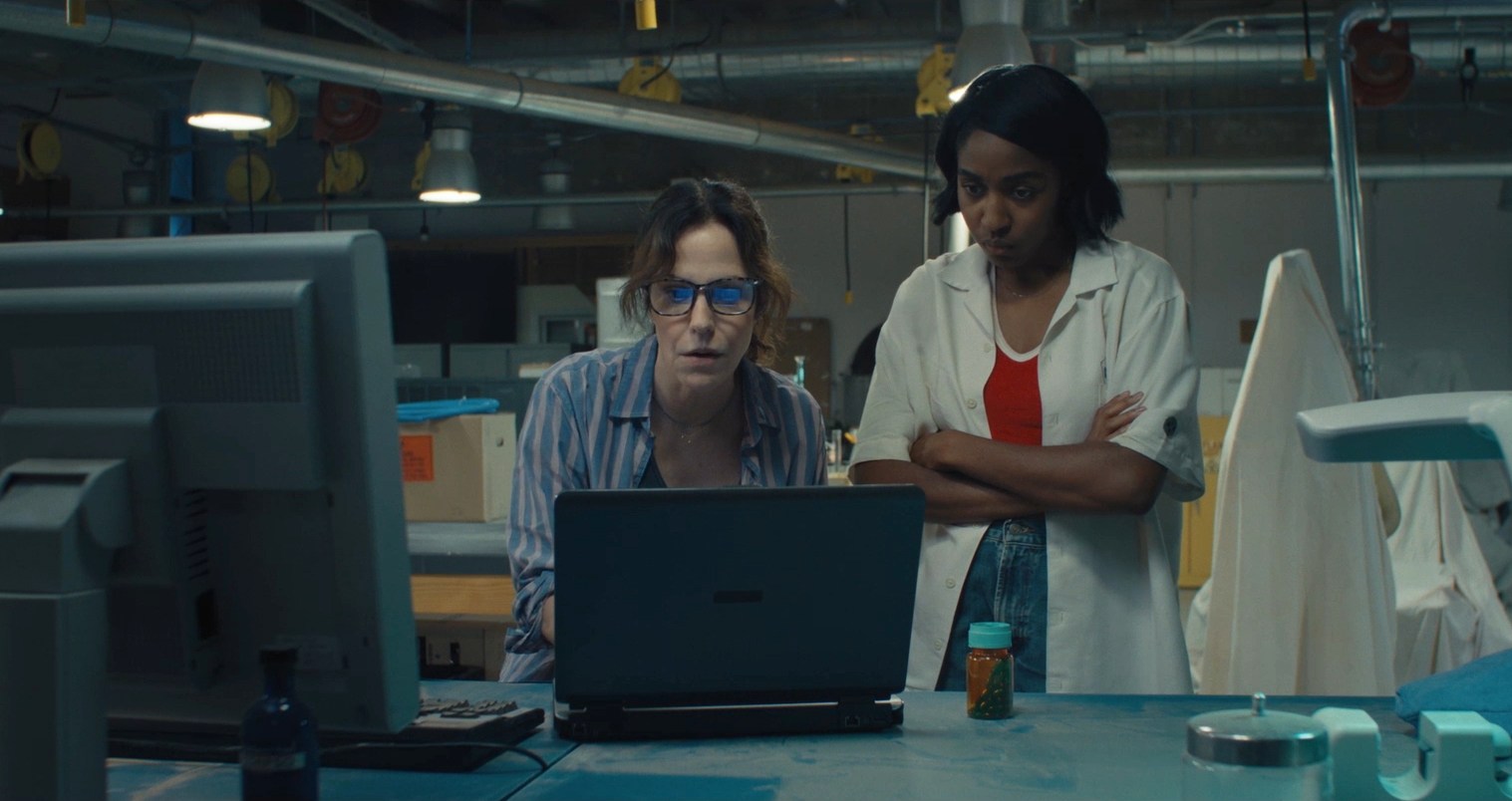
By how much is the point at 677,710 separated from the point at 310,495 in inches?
21.6

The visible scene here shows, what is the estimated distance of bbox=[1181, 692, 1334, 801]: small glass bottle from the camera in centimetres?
98

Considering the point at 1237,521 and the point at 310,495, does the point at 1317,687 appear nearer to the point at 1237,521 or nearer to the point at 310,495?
the point at 1237,521

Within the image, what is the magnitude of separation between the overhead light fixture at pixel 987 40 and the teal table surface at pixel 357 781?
321 centimetres

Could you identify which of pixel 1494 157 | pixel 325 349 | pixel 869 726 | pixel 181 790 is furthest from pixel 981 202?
pixel 1494 157

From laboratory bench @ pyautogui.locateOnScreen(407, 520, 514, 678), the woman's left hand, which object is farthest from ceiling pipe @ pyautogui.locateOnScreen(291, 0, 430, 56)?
the woman's left hand

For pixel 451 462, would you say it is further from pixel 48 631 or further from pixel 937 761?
pixel 48 631

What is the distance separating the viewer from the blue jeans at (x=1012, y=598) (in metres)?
1.84

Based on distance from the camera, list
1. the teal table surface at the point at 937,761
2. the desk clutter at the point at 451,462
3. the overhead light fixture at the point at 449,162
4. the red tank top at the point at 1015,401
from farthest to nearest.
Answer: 1. the overhead light fixture at the point at 449,162
2. the desk clutter at the point at 451,462
3. the red tank top at the point at 1015,401
4. the teal table surface at the point at 937,761

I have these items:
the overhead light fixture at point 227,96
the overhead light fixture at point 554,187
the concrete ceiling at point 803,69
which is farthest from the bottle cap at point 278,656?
the overhead light fixture at point 554,187

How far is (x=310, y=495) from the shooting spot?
1022 millimetres

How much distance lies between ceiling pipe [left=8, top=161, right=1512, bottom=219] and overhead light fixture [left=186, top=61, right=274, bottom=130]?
186 centimetres

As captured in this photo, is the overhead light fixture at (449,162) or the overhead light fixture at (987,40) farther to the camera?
the overhead light fixture at (449,162)

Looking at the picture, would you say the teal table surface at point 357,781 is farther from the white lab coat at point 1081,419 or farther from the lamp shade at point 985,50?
the lamp shade at point 985,50

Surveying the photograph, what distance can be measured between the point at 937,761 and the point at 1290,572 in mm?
1314
